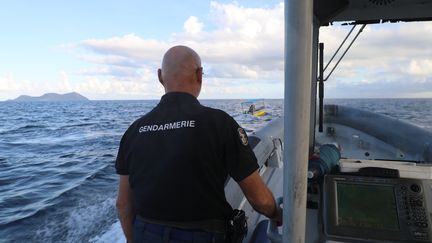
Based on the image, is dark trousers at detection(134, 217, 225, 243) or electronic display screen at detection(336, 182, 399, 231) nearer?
dark trousers at detection(134, 217, 225, 243)

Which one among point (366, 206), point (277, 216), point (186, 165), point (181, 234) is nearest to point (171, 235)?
point (181, 234)

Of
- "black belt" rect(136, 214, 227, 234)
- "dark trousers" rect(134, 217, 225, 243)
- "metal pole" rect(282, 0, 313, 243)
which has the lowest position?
"dark trousers" rect(134, 217, 225, 243)

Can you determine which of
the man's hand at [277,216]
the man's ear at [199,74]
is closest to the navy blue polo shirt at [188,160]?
the man's ear at [199,74]

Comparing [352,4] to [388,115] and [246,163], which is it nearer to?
[246,163]

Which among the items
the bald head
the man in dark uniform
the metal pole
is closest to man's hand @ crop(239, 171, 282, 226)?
the man in dark uniform

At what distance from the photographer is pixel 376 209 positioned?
1580 mm

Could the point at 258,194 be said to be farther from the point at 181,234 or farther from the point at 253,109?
the point at 253,109

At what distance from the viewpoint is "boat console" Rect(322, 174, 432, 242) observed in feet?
4.96

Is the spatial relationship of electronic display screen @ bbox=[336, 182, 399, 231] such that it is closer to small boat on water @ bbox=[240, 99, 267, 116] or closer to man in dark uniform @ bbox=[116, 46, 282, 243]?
man in dark uniform @ bbox=[116, 46, 282, 243]

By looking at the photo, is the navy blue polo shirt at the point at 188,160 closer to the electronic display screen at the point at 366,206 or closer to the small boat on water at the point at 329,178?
the small boat on water at the point at 329,178

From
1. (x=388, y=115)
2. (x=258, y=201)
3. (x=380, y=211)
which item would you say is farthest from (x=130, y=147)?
(x=388, y=115)

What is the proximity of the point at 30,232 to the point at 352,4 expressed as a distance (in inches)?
198

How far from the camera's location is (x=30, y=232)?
493 cm

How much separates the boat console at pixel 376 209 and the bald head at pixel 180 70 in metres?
0.82
